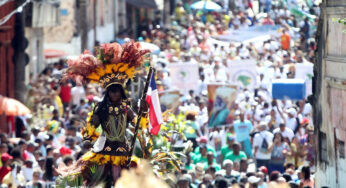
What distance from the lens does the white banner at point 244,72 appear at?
2289 centimetres

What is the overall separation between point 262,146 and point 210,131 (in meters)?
2.46

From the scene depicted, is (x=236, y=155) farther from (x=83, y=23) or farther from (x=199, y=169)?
(x=83, y=23)

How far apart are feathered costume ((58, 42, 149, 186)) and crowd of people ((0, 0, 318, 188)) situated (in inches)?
18.4

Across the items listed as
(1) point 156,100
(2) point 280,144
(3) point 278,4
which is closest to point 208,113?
(2) point 280,144

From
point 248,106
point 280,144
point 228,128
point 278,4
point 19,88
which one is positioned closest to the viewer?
point 280,144

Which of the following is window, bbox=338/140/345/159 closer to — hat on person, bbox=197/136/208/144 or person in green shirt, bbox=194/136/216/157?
person in green shirt, bbox=194/136/216/157

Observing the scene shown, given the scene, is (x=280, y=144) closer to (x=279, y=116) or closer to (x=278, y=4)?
(x=279, y=116)

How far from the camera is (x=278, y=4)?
1702 inches

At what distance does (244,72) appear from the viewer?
22953 mm

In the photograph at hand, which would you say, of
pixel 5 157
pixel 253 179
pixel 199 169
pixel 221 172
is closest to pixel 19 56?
pixel 5 157

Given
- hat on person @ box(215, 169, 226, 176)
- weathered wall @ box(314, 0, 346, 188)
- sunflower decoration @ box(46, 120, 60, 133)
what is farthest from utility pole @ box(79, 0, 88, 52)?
weathered wall @ box(314, 0, 346, 188)

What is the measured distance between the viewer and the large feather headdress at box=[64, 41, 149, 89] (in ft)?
35.6

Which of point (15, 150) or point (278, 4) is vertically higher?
point (278, 4)

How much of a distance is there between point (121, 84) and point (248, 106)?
1076 centimetres
